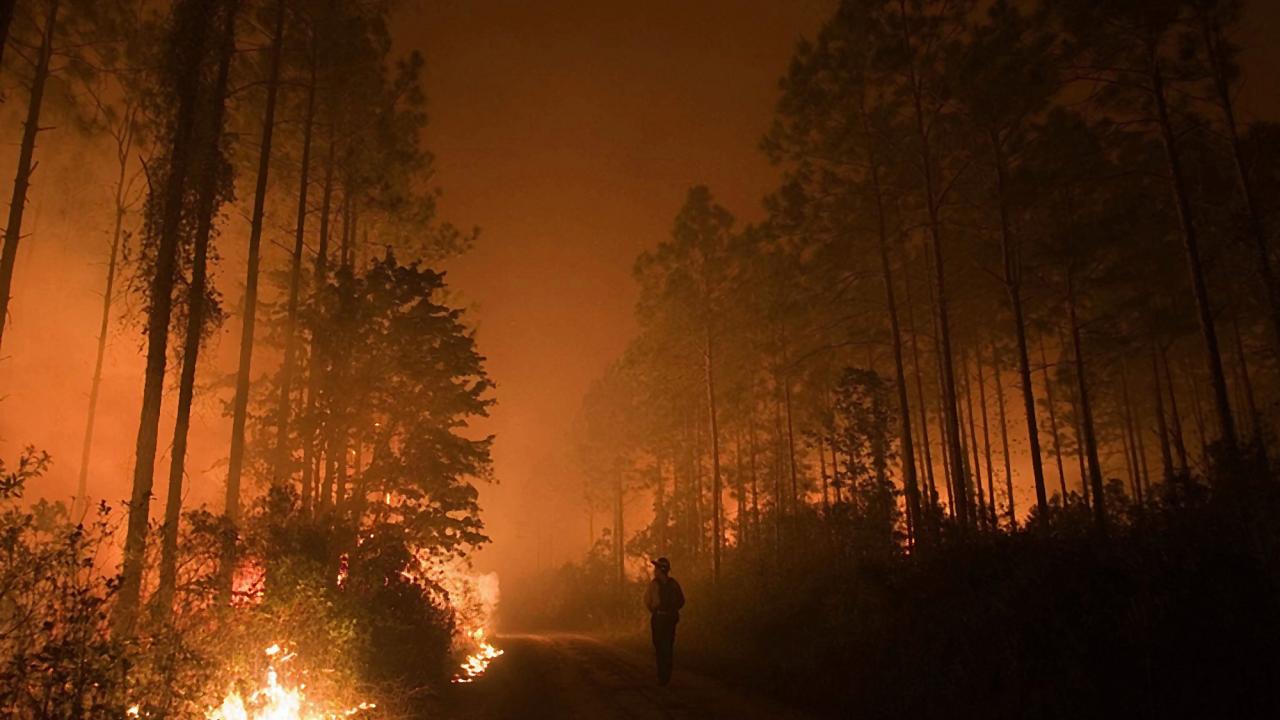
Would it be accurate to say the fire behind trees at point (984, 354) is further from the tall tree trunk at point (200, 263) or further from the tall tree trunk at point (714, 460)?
the tall tree trunk at point (200, 263)

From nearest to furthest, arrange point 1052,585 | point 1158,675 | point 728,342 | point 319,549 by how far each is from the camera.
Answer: point 1158,675 → point 1052,585 → point 319,549 → point 728,342

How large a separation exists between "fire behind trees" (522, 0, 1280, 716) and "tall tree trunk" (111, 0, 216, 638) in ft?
34.9

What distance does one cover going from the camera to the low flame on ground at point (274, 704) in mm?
7746

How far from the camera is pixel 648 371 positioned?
110 feet

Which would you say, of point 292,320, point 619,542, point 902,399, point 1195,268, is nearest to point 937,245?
point 902,399

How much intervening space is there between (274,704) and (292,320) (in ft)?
38.3

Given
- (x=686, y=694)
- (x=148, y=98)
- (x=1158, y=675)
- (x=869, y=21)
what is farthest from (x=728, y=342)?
(x=1158, y=675)

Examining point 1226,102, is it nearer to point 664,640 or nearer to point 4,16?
point 664,640

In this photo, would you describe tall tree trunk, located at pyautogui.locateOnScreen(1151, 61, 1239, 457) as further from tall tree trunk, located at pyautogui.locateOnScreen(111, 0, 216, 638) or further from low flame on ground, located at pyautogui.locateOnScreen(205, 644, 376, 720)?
tall tree trunk, located at pyautogui.locateOnScreen(111, 0, 216, 638)

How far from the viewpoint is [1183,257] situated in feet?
77.0

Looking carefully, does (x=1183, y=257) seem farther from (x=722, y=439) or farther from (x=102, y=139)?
(x=102, y=139)

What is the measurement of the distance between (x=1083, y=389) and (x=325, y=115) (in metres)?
22.5

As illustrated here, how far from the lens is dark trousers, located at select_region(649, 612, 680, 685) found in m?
13.5

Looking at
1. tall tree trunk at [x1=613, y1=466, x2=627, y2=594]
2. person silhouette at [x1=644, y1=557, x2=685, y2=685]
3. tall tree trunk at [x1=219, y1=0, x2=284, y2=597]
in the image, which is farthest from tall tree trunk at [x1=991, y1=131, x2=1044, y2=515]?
tall tree trunk at [x1=613, y1=466, x2=627, y2=594]
